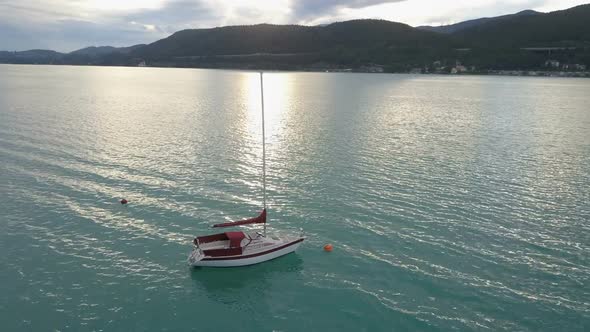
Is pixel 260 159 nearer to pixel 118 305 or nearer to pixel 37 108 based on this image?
pixel 118 305

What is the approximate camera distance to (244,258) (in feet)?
96.7

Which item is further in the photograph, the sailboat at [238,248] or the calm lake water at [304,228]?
the sailboat at [238,248]

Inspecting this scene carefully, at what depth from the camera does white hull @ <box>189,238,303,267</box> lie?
28386mm

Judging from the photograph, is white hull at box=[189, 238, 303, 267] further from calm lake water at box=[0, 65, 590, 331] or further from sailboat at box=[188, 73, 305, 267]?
calm lake water at box=[0, 65, 590, 331]

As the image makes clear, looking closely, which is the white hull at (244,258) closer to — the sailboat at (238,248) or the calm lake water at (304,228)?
the sailboat at (238,248)

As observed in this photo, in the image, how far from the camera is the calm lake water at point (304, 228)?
950 inches

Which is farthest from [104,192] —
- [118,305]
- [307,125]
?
[307,125]

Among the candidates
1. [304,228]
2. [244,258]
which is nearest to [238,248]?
[244,258]

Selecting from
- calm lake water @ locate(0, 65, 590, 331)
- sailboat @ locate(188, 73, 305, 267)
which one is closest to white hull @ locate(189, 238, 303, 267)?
sailboat @ locate(188, 73, 305, 267)

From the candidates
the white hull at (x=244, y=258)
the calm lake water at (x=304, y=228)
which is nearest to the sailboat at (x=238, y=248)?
the white hull at (x=244, y=258)

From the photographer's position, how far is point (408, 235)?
33250mm

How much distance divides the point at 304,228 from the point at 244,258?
7.13 m

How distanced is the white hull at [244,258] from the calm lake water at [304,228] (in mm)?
678

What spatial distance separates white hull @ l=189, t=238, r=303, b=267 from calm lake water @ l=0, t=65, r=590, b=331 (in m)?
0.68
